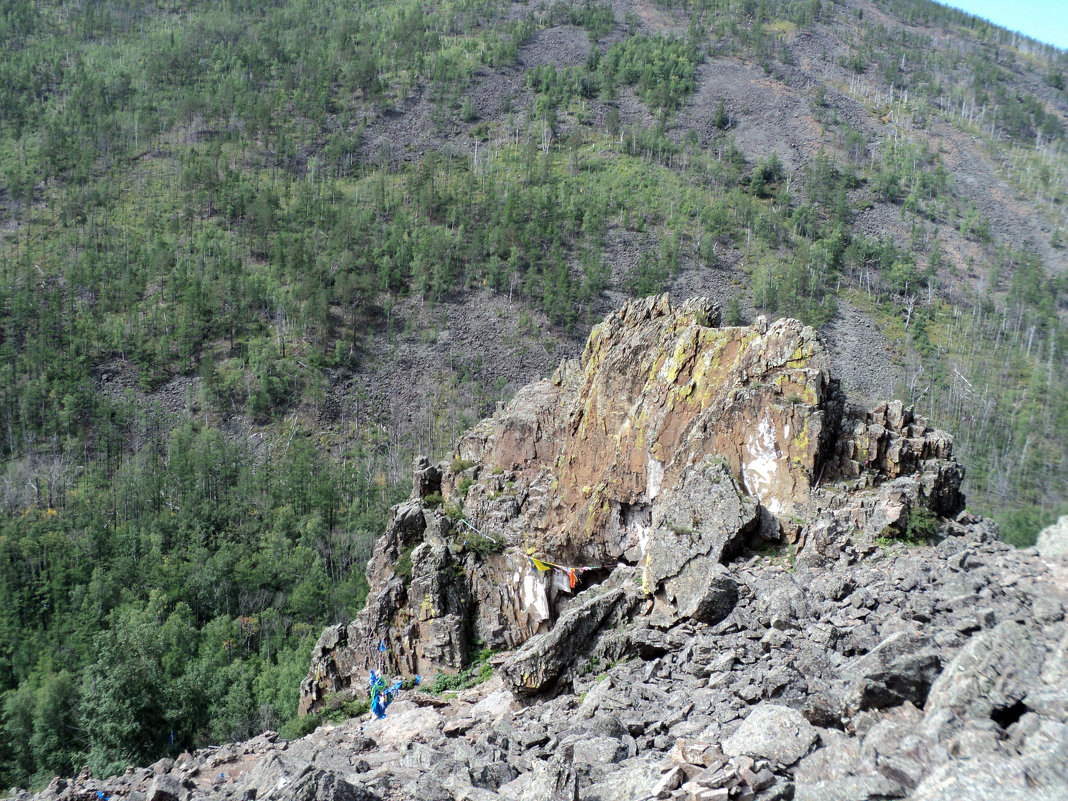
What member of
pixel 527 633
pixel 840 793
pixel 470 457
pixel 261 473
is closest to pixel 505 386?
pixel 261 473

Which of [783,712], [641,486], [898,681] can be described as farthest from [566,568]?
[898,681]

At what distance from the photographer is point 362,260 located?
385 ft

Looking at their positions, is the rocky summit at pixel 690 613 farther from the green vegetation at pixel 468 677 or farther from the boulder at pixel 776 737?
the green vegetation at pixel 468 677

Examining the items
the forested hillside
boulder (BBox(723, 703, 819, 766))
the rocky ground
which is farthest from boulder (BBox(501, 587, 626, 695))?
the forested hillside

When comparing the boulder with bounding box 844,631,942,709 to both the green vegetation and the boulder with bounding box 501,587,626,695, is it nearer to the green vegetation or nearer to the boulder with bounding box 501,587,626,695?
the boulder with bounding box 501,587,626,695

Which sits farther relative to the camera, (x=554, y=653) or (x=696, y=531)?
(x=696, y=531)

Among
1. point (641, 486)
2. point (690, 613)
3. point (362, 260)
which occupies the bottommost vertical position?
point (362, 260)

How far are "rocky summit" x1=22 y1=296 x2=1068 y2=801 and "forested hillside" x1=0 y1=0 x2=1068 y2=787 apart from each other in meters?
14.5

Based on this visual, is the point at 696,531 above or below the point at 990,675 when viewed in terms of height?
below

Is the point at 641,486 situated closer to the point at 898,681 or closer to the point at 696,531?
the point at 696,531

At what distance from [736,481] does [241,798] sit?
16.6m

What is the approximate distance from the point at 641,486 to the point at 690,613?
8698 millimetres

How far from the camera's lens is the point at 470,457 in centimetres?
3994

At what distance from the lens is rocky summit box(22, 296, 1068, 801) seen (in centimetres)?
1048
